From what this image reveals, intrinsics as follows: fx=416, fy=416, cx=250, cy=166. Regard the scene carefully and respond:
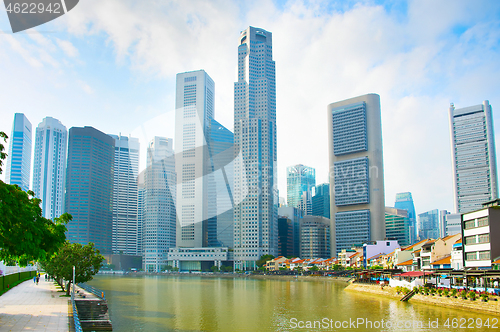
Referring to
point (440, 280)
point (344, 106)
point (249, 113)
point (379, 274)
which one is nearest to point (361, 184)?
point (344, 106)

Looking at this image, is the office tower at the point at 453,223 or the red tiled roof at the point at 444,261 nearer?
the red tiled roof at the point at 444,261

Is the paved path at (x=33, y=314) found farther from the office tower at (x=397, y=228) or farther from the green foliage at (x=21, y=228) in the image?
the office tower at (x=397, y=228)

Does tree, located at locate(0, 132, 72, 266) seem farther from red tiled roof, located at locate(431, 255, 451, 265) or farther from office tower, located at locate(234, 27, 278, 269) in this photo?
office tower, located at locate(234, 27, 278, 269)

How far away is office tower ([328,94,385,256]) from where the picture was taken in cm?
17350

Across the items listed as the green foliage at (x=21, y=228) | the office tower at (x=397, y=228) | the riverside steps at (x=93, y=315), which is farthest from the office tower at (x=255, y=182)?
the green foliage at (x=21, y=228)

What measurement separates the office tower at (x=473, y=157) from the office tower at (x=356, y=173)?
149 feet

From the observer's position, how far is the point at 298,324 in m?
32.4

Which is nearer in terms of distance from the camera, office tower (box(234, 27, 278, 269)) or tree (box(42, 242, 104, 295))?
tree (box(42, 242, 104, 295))

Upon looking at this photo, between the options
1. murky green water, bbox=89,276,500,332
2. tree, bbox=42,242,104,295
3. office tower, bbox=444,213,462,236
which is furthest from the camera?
office tower, bbox=444,213,462,236

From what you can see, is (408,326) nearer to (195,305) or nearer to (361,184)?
(195,305)

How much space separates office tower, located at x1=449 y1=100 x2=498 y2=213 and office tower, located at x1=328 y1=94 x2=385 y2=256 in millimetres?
45565

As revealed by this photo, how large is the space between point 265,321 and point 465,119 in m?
193

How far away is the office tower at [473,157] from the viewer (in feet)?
614

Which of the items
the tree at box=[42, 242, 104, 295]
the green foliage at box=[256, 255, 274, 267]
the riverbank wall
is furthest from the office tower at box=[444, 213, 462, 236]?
the tree at box=[42, 242, 104, 295]
